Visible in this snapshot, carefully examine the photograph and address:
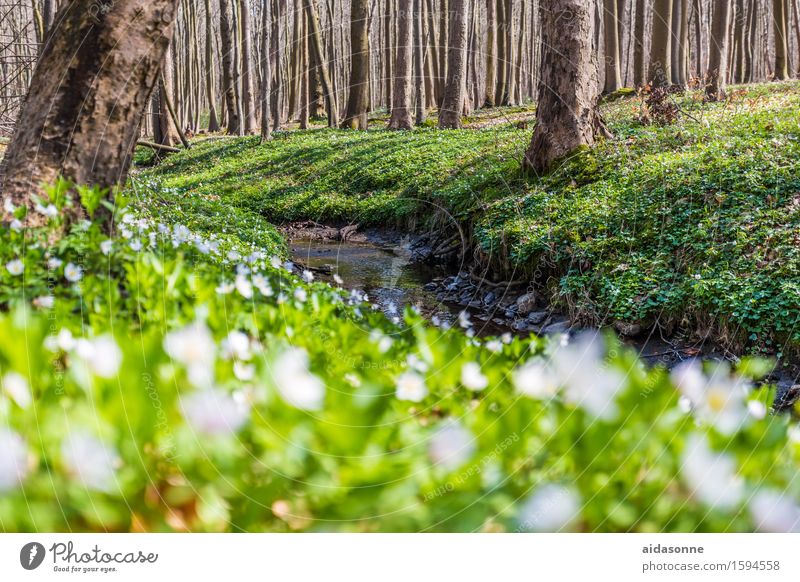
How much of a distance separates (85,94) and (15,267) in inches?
44.8

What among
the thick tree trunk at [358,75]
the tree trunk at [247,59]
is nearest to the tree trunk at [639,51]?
the thick tree trunk at [358,75]

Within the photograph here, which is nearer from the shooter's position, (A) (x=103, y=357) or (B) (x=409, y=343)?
(A) (x=103, y=357)

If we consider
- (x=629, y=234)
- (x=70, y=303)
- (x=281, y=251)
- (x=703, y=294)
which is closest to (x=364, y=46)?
(x=281, y=251)

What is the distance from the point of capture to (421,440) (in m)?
1.36

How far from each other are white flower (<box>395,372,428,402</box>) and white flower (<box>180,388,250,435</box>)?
1.38ft

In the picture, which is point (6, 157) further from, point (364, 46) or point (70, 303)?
point (364, 46)

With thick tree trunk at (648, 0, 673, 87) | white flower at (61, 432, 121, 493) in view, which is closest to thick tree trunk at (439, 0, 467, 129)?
thick tree trunk at (648, 0, 673, 87)

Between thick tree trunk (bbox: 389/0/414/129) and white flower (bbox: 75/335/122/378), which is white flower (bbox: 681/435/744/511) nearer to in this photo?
white flower (bbox: 75/335/122/378)

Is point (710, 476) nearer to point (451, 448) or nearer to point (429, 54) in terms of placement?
point (451, 448)

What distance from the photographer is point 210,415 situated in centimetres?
122

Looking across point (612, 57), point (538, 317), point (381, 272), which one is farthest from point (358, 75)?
point (538, 317)

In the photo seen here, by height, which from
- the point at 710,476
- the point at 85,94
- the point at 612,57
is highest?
the point at 612,57

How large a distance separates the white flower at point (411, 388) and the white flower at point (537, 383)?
0.81ft

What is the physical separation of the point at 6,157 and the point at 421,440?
3138 millimetres
